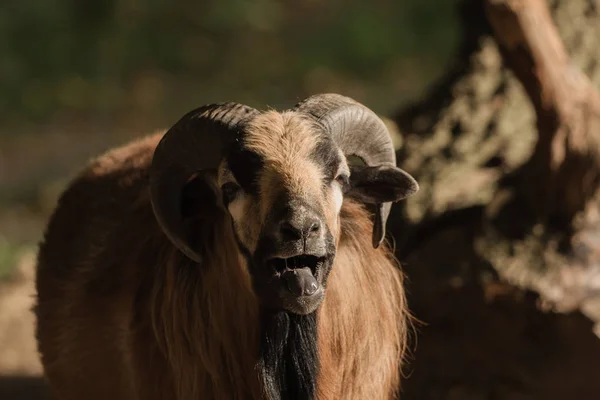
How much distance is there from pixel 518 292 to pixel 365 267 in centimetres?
151

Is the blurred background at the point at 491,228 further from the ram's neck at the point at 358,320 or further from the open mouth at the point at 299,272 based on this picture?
the open mouth at the point at 299,272

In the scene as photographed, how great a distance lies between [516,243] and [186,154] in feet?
8.43

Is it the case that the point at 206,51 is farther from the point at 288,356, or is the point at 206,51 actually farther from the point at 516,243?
the point at 288,356

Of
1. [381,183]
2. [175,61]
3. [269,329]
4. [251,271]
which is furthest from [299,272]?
[175,61]

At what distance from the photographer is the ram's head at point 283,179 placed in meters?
4.43

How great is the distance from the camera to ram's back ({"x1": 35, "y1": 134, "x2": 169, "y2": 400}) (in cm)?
556

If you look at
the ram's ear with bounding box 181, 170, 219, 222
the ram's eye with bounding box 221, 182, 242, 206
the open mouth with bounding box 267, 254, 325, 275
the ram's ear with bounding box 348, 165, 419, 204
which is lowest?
the open mouth with bounding box 267, 254, 325, 275

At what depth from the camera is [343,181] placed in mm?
4902

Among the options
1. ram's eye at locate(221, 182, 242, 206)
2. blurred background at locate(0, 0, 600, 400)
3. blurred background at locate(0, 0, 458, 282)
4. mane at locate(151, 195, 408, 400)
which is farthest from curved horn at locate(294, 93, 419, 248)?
blurred background at locate(0, 0, 458, 282)

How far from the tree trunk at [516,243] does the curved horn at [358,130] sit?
4.76 feet

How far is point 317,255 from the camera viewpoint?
4.40 metres

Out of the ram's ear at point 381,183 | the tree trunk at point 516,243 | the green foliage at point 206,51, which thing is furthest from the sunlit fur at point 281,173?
the green foliage at point 206,51

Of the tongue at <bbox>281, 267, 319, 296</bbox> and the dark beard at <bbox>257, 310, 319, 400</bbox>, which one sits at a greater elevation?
the tongue at <bbox>281, 267, 319, 296</bbox>

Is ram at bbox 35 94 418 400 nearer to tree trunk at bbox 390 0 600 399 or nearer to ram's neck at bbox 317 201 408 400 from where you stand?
ram's neck at bbox 317 201 408 400
